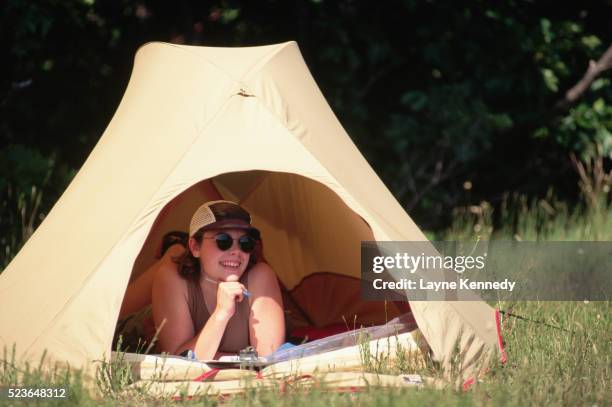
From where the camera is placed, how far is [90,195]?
13.0ft

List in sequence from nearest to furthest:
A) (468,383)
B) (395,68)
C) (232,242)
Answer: (468,383)
(232,242)
(395,68)

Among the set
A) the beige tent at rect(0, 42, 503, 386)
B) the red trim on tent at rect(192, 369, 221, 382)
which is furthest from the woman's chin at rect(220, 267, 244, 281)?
the red trim on tent at rect(192, 369, 221, 382)

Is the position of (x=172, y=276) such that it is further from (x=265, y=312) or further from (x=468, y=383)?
(x=468, y=383)

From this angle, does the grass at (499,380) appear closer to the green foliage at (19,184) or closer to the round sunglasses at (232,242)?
the round sunglasses at (232,242)

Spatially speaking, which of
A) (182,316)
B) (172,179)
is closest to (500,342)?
(182,316)

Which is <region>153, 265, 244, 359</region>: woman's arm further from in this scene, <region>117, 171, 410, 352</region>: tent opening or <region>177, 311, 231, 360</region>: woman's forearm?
<region>117, 171, 410, 352</region>: tent opening

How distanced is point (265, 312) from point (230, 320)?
159 mm

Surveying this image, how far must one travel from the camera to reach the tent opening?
488cm

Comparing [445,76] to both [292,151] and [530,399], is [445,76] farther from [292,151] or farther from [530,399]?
[530,399]

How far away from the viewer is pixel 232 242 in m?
3.97

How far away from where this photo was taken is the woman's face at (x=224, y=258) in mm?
3982

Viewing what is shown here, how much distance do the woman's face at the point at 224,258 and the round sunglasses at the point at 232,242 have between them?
1 centimetres

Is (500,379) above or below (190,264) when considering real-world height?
below

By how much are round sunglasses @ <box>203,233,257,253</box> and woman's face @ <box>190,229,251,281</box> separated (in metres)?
0.01
